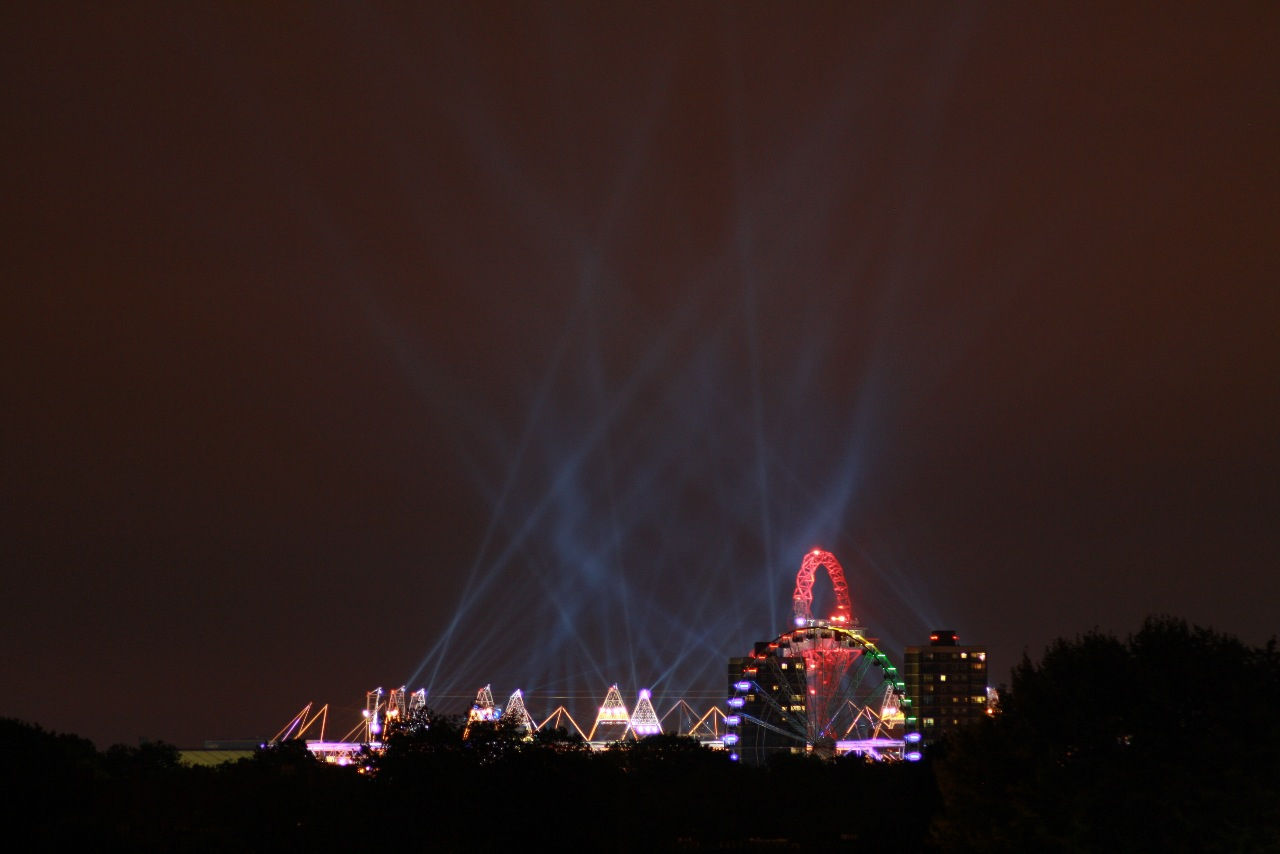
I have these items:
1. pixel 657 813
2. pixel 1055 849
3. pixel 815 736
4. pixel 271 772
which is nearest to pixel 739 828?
pixel 657 813

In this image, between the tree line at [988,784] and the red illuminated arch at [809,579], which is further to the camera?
the red illuminated arch at [809,579]

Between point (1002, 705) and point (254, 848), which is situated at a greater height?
point (1002, 705)

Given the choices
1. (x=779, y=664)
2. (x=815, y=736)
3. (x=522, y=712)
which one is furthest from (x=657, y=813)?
(x=522, y=712)

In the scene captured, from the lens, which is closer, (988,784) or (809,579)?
(988,784)

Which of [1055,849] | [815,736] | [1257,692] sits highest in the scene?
[815,736]

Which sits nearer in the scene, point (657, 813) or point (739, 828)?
point (657, 813)

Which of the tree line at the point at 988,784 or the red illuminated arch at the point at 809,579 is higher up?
the red illuminated arch at the point at 809,579

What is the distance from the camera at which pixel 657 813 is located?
7262 centimetres

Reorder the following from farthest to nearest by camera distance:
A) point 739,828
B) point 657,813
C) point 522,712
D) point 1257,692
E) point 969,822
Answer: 1. point 522,712
2. point 739,828
3. point 657,813
4. point 969,822
5. point 1257,692

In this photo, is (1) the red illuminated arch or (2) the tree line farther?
(1) the red illuminated arch

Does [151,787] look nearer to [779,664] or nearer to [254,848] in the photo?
[254,848]

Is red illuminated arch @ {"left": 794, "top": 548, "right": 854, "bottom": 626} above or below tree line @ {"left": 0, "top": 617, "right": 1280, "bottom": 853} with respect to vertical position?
above

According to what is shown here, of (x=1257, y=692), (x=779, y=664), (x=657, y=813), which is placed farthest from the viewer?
(x=779, y=664)

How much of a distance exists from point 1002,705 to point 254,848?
97.2 ft
